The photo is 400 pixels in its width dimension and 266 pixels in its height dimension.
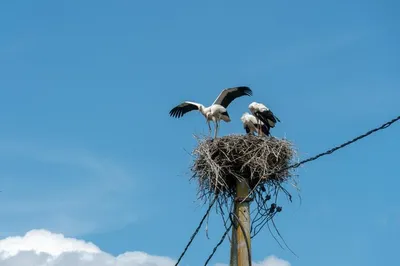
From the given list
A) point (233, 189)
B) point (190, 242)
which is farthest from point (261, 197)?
point (190, 242)

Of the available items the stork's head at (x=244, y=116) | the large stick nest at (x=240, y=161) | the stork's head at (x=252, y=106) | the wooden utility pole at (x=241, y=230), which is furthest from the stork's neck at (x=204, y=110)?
the wooden utility pole at (x=241, y=230)

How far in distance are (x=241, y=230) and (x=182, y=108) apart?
17.4ft

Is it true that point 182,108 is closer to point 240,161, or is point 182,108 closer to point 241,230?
point 240,161

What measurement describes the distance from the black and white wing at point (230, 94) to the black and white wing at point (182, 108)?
0.58 m

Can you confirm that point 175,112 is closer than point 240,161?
No

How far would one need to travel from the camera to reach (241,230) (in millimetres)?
7906

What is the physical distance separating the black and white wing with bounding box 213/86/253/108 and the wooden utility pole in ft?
13.6

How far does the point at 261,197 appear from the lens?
27.8 feet

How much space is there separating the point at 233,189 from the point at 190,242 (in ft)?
2.59

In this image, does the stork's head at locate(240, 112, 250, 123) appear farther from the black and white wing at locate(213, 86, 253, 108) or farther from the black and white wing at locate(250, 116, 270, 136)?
the black and white wing at locate(213, 86, 253, 108)

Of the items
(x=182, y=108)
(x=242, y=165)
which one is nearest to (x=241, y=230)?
(x=242, y=165)

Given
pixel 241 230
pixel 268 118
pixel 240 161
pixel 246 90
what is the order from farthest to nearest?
pixel 246 90, pixel 268 118, pixel 240 161, pixel 241 230

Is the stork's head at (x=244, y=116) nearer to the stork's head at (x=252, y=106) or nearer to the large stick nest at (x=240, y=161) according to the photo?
the stork's head at (x=252, y=106)

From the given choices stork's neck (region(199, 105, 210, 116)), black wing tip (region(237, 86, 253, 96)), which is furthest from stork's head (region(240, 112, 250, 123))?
stork's neck (region(199, 105, 210, 116))
